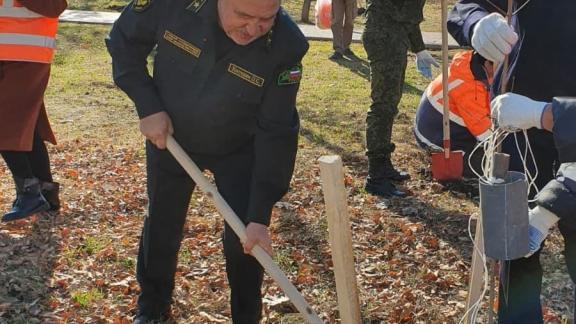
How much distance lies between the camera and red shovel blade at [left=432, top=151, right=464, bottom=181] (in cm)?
583

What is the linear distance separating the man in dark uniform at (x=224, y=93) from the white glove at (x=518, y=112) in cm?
86

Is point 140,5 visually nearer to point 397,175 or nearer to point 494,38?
point 494,38

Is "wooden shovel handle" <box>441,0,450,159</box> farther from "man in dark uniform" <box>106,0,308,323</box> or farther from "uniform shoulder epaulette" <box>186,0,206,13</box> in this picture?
"uniform shoulder epaulette" <box>186,0,206,13</box>

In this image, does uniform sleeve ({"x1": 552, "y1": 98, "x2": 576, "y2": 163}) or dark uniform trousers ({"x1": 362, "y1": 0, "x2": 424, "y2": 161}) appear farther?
dark uniform trousers ({"x1": 362, "y1": 0, "x2": 424, "y2": 161})

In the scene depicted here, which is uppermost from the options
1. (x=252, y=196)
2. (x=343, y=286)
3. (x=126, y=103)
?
(x=252, y=196)

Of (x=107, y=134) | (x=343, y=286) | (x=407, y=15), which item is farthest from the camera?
(x=107, y=134)

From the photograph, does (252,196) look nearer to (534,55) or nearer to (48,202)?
(534,55)

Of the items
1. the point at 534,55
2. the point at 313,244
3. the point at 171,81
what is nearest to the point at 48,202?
the point at 313,244

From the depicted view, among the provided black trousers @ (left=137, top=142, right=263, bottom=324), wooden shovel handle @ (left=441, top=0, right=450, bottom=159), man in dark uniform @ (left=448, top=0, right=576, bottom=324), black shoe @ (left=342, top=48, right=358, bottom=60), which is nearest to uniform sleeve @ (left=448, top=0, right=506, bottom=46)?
man in dark uniform @ (left=448, top=0, right=576, bottom=324)

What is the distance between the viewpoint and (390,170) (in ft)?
Result: 18.9

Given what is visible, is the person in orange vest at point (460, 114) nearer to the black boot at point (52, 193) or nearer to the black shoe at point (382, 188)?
the black shoe at point (382, 188)

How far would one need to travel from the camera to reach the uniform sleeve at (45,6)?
14.8 ft

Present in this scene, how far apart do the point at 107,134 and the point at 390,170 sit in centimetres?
317

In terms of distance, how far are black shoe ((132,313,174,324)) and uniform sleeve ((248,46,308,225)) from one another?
37.9 inches
